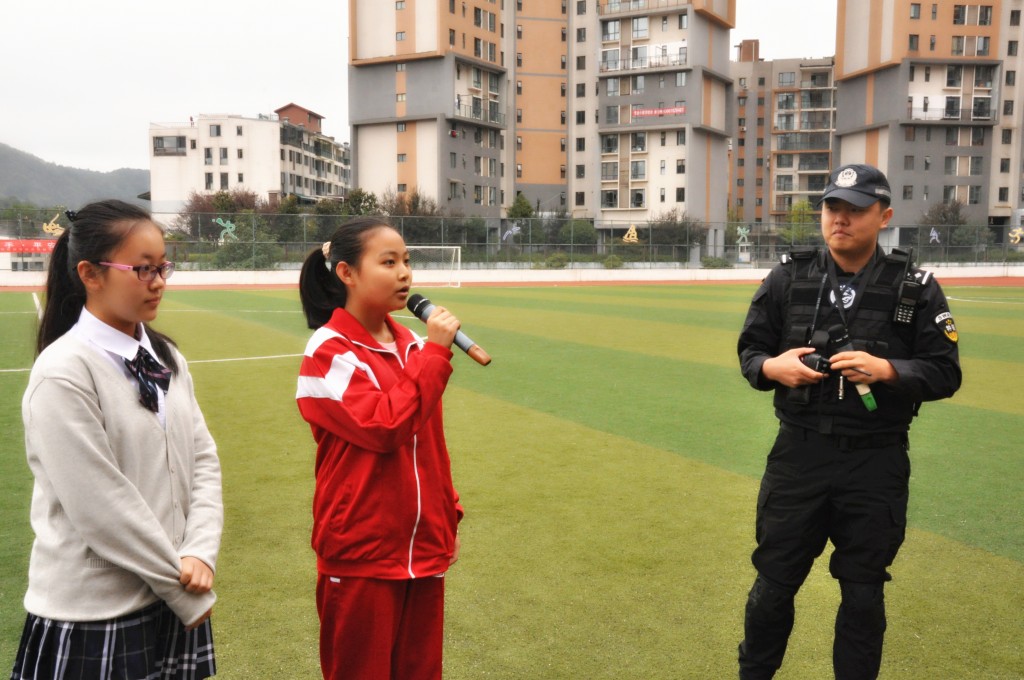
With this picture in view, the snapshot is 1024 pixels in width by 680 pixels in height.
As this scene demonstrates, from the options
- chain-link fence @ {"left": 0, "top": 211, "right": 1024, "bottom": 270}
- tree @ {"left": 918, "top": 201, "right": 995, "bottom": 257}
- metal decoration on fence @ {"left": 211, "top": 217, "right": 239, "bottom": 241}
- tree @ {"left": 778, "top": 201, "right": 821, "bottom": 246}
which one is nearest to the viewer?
metal decoration on fence @ {"left": 211, "top": 217, "right": 239, "bottom": 241}

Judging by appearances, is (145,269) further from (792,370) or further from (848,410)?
(848,410)

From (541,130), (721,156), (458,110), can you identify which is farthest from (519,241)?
(541,130)

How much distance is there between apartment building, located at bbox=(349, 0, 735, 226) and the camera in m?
66.4

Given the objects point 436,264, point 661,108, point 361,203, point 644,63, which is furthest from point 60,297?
point 644,63

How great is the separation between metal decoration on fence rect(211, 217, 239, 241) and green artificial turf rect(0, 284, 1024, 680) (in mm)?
28176

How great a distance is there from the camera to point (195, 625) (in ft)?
7.88

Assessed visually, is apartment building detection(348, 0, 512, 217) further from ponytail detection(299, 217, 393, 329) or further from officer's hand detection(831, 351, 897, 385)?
officer's hand detection(831, 351, 897, 385)

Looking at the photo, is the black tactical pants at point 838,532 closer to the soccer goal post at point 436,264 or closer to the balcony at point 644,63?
the soccer goal post at point 436,264

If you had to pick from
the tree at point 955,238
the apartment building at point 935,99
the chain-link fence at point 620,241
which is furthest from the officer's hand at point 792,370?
the apartment building at point 935,99

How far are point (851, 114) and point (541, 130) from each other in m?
26.1

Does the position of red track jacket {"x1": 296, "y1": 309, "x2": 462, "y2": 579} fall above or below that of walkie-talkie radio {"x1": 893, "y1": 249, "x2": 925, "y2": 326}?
below

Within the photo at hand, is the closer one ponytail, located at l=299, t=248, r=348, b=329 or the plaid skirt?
the plaid skirt

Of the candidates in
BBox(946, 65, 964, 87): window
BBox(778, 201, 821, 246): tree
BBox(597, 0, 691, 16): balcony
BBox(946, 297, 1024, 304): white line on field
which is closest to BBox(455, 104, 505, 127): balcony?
BBox(597, 0, 691, 16): balcony

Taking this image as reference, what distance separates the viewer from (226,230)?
38.4m
